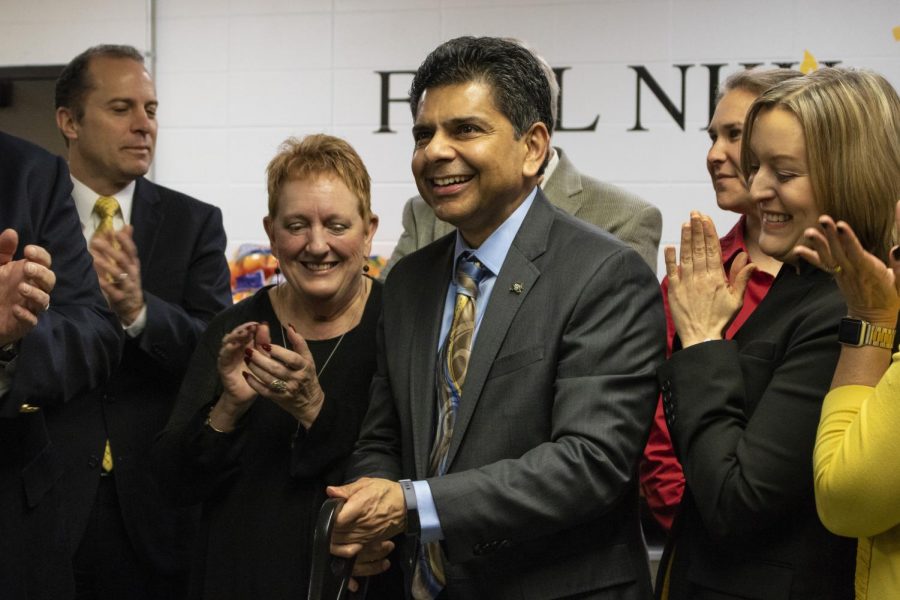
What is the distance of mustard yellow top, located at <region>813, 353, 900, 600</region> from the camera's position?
1363mm

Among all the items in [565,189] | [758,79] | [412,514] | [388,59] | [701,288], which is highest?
[388,59]

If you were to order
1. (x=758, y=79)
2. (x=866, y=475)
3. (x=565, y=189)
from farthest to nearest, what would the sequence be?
(x=565, y=189) < (x=758, y=79) < (x=866, y=475)

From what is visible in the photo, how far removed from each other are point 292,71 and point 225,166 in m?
0.46

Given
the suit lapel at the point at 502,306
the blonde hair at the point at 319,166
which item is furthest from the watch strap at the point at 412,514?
the blonde hair at the point at 319,166

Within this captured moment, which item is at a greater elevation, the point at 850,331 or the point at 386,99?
the point at 386,99

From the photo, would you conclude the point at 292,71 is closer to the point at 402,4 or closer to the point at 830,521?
the point at 402,4

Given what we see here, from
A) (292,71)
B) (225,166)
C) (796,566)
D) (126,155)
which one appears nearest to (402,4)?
(292,71)

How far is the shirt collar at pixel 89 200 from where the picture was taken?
118 inches

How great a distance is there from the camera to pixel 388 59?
4.58 metres

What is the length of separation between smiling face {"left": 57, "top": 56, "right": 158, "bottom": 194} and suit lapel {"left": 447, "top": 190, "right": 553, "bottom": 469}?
1492 millimetres

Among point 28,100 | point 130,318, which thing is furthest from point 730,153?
point 28,100

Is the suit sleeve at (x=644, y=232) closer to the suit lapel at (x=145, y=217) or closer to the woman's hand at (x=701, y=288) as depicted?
the woman's hand at (x=701, y=288)

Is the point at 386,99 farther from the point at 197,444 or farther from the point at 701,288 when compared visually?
the point at 701,288

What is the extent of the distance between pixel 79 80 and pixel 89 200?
0.39m
